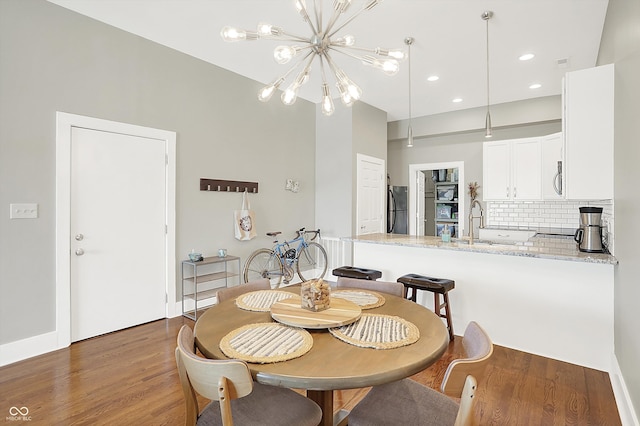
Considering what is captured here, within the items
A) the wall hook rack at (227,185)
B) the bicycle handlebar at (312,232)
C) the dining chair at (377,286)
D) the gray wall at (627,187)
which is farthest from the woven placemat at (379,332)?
the bicycle handlebar at (312,232)

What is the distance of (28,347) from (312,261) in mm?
3641

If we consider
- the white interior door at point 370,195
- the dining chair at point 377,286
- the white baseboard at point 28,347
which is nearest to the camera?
the dining chair at point 377,286

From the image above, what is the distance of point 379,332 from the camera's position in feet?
4.76

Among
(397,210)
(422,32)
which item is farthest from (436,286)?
(397,210)

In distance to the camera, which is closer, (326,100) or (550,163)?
(326,100)

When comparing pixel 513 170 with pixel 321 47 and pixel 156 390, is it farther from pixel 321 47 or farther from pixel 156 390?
pixel 156 390

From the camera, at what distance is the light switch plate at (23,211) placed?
2723 mm

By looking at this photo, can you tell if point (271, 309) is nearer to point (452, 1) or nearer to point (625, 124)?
point (625, 124)

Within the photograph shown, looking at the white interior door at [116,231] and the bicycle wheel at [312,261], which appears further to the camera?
the bicycle wheel at [312,261]

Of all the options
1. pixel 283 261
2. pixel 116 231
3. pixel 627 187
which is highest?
pixel 627 187

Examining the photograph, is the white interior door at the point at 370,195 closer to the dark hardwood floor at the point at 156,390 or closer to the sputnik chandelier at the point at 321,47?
the dark hardwood floor at the point at 156,390

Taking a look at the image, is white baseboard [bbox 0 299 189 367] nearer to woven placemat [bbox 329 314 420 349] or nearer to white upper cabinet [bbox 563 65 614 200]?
woven placemat [bbox 329 314 420 349]

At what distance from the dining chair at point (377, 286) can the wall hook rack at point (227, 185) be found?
7.98 ft

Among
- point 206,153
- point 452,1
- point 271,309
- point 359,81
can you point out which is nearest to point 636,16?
point 452,1
